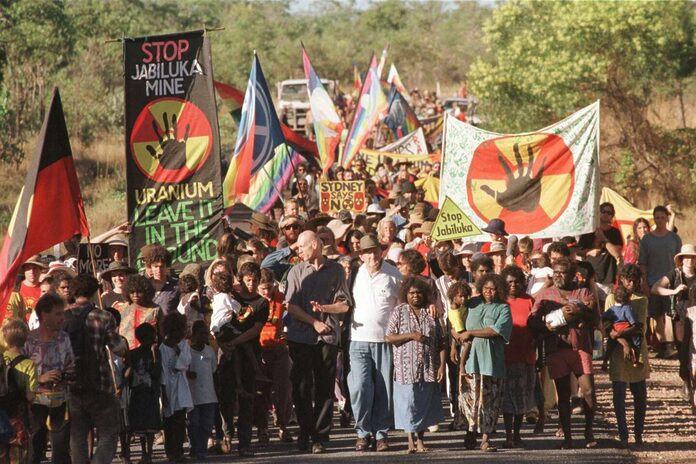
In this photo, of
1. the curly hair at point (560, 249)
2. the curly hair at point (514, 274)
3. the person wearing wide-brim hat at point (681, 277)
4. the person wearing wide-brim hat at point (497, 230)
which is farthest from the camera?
the person wearing wide-brim hat at point (681, 277)

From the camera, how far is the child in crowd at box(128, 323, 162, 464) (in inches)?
431

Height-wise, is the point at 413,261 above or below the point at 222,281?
above

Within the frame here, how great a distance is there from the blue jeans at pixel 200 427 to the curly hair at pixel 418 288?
1.67m

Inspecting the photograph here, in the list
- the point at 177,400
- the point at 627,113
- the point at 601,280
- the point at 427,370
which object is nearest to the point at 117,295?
the point at 177,400

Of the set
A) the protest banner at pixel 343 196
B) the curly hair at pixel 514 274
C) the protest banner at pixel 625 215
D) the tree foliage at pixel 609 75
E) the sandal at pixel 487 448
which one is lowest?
the sandal at pixel 487 448

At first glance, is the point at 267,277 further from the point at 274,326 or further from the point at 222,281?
the point at 222,281

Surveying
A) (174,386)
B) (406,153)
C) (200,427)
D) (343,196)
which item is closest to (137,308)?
(174,386)

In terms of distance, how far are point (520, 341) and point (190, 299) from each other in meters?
2.59

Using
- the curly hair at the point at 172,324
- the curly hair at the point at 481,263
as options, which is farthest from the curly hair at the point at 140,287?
the curly hair at the point at 481,263

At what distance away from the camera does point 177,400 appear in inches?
453

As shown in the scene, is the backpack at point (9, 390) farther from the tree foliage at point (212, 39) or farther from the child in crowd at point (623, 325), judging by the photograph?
the tree foliage at point (212, 39)

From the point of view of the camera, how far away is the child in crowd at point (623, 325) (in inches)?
483

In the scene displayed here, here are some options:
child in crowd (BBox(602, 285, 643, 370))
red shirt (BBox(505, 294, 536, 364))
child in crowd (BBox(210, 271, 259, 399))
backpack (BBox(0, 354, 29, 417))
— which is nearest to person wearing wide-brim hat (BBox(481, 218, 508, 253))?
red shirt (BBox(505, 294, 536, 364))

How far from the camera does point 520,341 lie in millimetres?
12383
